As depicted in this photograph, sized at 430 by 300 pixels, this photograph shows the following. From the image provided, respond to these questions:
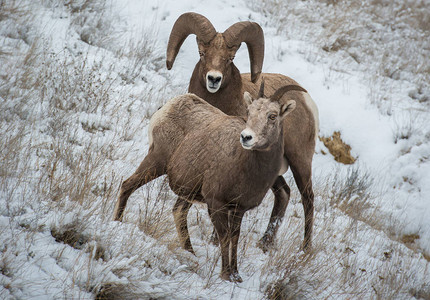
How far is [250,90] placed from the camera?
536 cm

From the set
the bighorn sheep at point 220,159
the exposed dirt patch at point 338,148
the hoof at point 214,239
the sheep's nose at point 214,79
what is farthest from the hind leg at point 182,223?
the exposed dirt patch at point 338,148

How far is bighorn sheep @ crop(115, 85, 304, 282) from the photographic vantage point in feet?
11.6

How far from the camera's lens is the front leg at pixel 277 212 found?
4.66 metres

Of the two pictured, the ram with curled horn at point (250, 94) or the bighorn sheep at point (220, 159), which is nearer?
the bighorn sheep at point (220, 159)

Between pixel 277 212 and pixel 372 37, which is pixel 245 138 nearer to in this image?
pixel 277 212

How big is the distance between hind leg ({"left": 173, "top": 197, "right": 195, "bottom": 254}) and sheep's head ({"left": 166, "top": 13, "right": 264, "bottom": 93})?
141 centimetres

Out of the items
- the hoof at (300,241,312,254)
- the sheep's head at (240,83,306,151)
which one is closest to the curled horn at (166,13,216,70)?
the sheep's head at (240,83,306,151)

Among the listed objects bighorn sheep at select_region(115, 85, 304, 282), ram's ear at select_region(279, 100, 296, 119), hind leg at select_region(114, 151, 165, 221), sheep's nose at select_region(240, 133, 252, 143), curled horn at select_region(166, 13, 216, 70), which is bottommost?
hind leg at select_region(114, 151, 165, 221)

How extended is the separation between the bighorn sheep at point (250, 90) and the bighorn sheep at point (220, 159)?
707mm

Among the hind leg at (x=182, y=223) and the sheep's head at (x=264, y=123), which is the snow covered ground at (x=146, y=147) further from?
the sheep's head at (x=264, y=123)

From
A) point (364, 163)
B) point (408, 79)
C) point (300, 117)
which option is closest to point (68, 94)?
point (300, 117)

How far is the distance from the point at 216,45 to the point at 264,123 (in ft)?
6.42

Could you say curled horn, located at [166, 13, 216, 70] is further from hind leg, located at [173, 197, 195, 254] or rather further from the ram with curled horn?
hind leg, located at [173, 197, 195, 254]

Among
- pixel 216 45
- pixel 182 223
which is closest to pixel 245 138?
pixel 182 223
